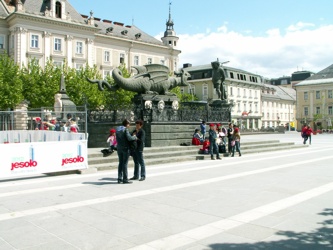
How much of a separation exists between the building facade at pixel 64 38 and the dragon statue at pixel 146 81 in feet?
104

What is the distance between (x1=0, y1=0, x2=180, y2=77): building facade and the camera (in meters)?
50.9

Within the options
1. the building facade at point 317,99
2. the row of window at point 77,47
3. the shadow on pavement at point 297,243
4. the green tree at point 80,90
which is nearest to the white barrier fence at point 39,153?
A: the shadow on pavement at point 297,243

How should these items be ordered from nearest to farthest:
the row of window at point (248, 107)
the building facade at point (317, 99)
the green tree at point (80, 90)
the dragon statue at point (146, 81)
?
the dragon statue at point (146, 81), the green tree at point (80, 90), the row of window at point (248, 107), the building facade at point (317, 99)

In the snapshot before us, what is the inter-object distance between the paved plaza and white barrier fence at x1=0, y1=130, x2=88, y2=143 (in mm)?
1428

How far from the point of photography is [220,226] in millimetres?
5582

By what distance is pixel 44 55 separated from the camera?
175 ft

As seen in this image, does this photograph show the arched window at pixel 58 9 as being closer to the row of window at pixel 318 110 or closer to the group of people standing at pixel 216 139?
the group of people standing at pixel 216 139

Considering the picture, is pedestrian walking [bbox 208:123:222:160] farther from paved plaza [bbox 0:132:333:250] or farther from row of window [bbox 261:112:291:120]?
row of window [bbox 261:112:291:120]

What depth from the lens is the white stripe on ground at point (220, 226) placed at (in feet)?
15.7

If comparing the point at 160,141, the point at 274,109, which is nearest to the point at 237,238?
the point at 160,141

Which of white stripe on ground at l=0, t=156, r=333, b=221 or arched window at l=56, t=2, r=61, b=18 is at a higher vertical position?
arched window at l=56, t=2, r=61, b=18

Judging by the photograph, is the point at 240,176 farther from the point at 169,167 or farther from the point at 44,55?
the point at 44,55

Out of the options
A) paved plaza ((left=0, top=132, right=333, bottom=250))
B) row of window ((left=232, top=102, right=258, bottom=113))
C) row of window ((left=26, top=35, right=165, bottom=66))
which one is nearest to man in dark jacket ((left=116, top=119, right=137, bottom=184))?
paved plaza ((left=0, top=132, right=333, bottom=250))

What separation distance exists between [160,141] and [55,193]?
9.16 metres
